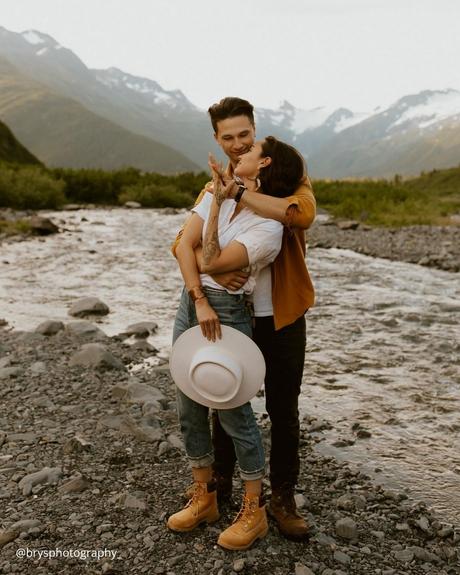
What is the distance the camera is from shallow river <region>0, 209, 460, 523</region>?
582 centimetres

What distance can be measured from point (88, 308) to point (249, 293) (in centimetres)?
806

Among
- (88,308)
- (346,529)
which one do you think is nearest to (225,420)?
(346,529)

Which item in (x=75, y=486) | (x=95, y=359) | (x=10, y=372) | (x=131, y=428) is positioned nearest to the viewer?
(x=75, y=486)

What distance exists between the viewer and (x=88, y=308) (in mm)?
11188

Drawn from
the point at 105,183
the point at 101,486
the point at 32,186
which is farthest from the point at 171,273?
the point at 105,183

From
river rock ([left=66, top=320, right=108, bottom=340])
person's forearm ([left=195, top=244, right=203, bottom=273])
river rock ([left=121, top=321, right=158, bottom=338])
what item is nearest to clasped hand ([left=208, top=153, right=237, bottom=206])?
person's forearm ([left=195, top=244, right=203, bottom=273])

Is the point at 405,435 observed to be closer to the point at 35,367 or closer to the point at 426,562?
the point at 426,562

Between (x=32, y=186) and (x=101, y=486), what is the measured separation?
93.8ft

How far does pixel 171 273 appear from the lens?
1581 centimetres

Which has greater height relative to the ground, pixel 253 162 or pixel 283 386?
pixel 253 162

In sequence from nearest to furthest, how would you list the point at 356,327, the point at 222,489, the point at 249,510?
the point at 249,510, the point at 222,489, the point at 356,327

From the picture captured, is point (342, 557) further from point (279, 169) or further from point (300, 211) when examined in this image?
point (279, 169)

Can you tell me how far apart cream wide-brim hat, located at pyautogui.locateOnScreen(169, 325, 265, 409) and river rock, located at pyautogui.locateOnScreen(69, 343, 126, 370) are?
4.17 m

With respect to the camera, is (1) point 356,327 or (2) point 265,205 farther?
(1) point 356,327
